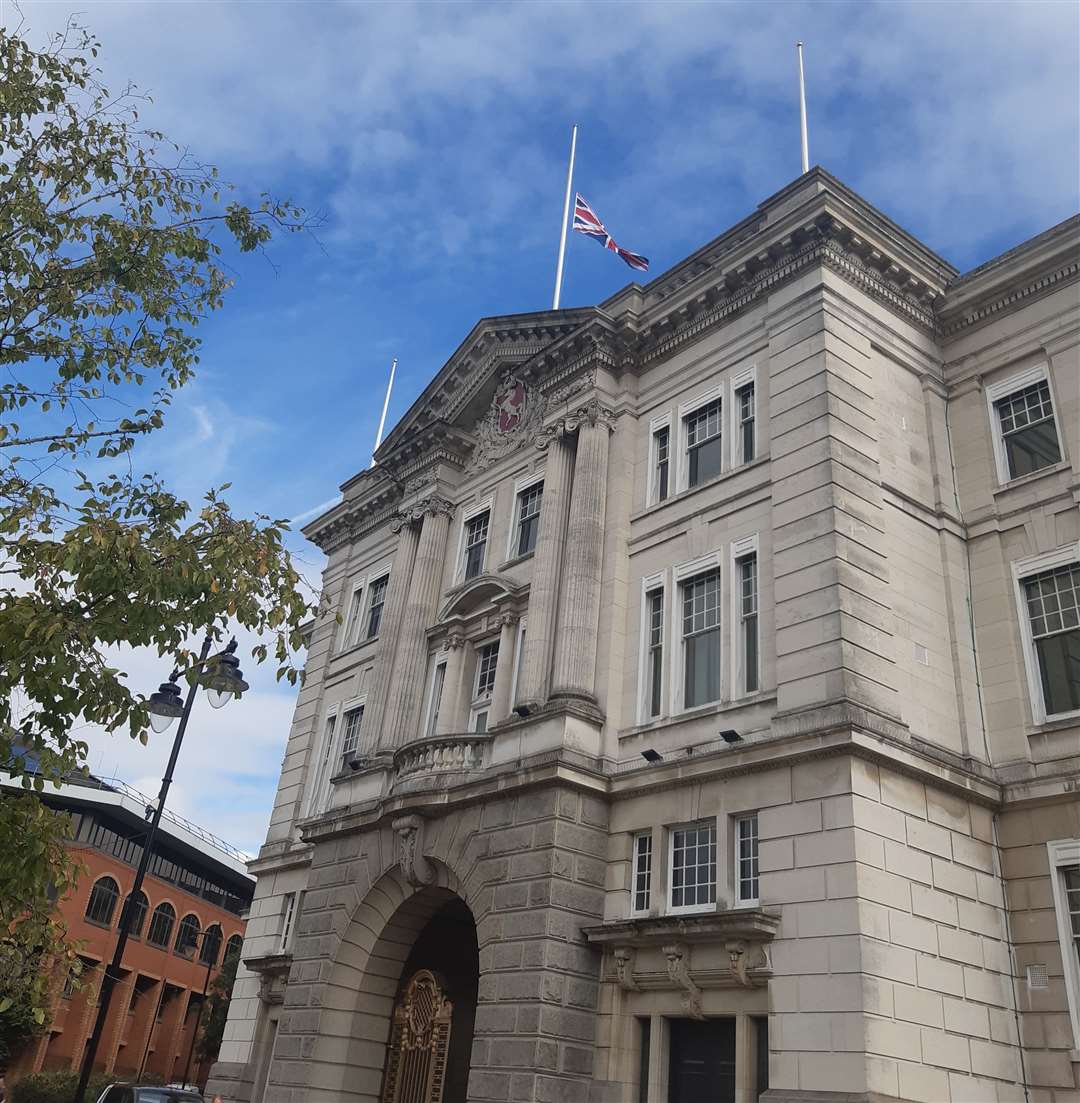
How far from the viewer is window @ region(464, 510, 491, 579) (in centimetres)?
2862

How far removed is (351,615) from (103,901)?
37.8m

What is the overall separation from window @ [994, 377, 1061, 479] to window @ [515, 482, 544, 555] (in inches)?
404

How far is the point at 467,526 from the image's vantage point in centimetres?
2961

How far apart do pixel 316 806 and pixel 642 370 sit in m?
→ 15.6

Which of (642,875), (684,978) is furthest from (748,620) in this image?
(684,978)

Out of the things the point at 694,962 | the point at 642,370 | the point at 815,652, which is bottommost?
the point at 694,962

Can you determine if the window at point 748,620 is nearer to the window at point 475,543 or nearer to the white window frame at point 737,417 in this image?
the white window frame at point 737,417

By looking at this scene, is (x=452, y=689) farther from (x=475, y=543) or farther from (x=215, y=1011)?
(x=215, y=1011)

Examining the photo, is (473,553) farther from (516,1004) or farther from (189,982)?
(189,982)

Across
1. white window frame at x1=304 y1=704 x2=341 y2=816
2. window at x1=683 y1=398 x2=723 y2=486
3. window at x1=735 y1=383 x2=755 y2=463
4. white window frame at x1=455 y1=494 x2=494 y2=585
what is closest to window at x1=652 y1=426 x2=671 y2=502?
window at x1=683 y1=398 x2=723 y2=486

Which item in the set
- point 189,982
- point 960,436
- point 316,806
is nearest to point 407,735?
point 316,806

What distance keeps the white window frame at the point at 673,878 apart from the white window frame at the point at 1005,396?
9.06m

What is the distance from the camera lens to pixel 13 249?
1302 cm

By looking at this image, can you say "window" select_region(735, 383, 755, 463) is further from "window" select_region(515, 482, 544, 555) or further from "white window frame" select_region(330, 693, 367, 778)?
"white window frame" select_region(330, 693, 367, 778)
